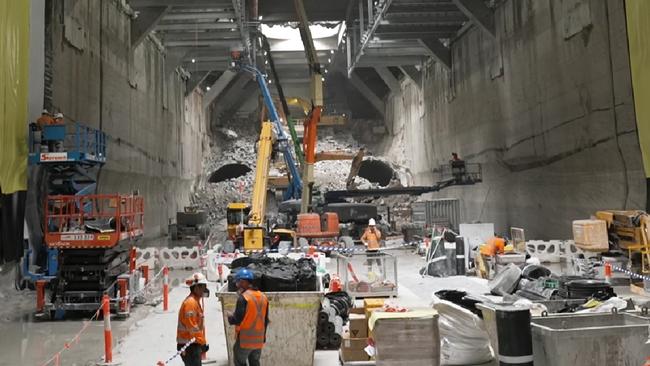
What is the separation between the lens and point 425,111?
93.5 feet

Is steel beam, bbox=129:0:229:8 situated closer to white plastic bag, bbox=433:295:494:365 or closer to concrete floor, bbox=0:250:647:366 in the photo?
concrete floor, bbox=0:250:647:366

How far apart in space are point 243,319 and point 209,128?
33.3 meters

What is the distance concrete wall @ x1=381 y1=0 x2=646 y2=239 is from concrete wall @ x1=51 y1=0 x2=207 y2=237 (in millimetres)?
13063

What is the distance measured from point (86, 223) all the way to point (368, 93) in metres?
30.4

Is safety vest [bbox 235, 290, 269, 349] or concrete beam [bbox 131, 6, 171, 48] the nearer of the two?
safety vest [bbox 235, 290, 269, 349]

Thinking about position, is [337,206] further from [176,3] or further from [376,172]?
[376,172]

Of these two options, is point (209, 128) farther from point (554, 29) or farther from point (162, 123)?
point (554, 29)

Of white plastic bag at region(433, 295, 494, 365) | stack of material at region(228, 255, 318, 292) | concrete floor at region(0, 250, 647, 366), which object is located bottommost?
concrete floor at region(0, 250, 647, 366)

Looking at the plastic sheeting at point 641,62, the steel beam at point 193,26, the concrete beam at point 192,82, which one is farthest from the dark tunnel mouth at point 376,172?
the plastic sheeting at point 641,62

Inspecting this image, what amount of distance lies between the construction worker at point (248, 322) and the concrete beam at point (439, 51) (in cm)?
2079

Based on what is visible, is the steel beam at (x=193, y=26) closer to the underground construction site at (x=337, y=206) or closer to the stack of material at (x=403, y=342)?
the underground construction site at (x=337, y=206)

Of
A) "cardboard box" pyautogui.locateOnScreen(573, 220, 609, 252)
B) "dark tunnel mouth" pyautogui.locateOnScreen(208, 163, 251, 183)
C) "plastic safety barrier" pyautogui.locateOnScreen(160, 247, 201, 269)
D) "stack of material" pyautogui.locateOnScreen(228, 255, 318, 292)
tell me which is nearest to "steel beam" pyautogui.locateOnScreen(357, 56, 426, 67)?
"dark tunnel mouth" pyautogui.locateOnScreen(208, 163, 251, 183)

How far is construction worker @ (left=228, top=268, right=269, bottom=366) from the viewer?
5.12 meters

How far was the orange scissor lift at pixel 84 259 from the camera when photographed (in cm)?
952
